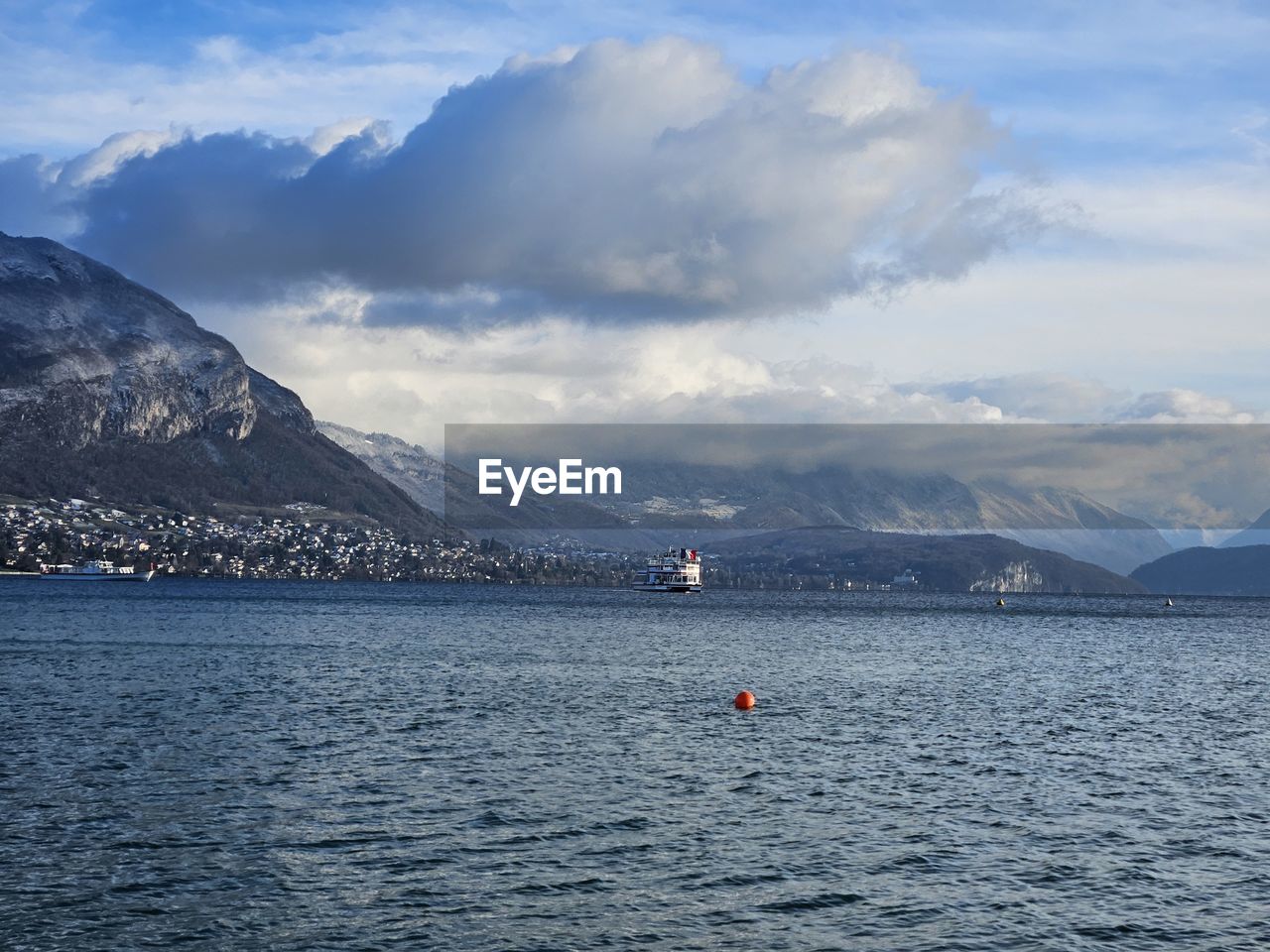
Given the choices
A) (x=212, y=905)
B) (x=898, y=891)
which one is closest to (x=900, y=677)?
(x=898, y=891)

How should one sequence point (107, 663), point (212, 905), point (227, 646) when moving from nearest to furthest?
point (212, 905) → point (107, 663) → point (227, 646)

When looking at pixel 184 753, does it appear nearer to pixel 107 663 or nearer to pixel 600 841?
pixel 600 841

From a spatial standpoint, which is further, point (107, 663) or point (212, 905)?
point (107, 663)

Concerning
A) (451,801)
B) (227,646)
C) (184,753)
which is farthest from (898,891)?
(227,646)

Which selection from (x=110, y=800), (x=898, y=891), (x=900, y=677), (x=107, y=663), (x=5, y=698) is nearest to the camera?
(x=898, y=891)

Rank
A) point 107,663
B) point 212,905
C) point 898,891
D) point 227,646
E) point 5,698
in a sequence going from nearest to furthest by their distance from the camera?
point 212,905
point 898,891
point 5,698
point 107,663
point 227,646

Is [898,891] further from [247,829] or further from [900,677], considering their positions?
[900,677]
